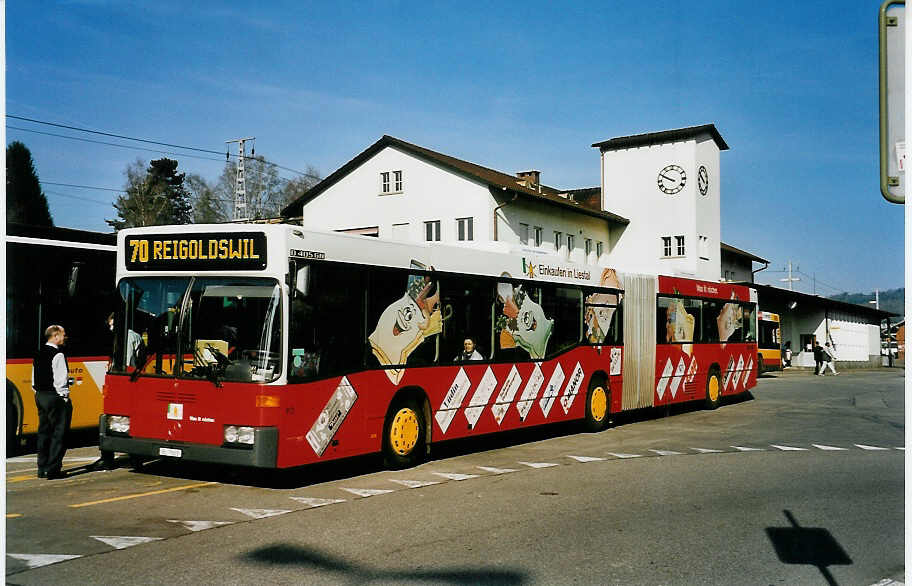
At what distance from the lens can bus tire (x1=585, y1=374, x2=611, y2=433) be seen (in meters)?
16.4

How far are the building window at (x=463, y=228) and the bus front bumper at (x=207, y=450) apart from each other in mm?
35382

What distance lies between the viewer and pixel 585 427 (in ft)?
55.2

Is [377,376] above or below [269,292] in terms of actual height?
below

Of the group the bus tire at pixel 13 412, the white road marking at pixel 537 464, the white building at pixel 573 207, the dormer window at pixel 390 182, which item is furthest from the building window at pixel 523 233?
the bus tire at pixel 13 412

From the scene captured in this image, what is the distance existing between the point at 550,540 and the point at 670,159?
49.3 m

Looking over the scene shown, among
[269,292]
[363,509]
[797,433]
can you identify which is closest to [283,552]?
[363,509]

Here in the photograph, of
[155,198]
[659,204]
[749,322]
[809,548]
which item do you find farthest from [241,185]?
[809,548]

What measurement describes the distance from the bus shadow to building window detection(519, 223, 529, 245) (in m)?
39.8

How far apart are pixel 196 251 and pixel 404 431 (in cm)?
344

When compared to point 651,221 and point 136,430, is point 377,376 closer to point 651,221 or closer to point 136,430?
point 136,430

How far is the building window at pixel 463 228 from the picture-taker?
4525 cm

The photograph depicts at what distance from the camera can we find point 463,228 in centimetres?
4559

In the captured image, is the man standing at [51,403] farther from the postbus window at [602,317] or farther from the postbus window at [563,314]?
the postbus window at [602,317]

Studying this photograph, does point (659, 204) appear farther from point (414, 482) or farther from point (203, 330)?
point (203, 330)
